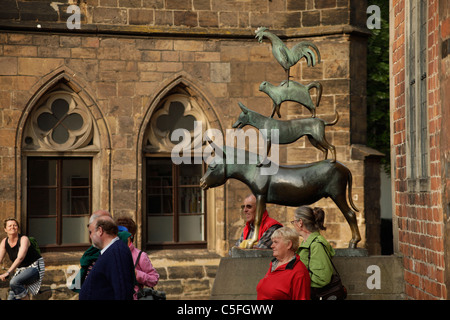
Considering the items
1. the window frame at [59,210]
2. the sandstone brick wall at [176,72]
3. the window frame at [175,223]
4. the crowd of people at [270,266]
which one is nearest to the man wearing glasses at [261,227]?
the crowd of people at [270,266]

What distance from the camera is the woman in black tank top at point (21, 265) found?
10.5m

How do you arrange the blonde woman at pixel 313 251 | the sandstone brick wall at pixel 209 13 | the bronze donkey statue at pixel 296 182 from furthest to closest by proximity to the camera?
the sandstone brick wall at pixel 209 13 → the bronze donkey statue at pixel 296 182 → the blonde woman at pixel 313 251

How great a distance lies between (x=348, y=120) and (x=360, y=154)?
604 millimetres

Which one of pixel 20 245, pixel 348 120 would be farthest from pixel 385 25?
pixel 20 245

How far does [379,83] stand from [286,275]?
40.4 feet

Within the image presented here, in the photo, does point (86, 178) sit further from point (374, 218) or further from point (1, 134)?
point (374, 218)

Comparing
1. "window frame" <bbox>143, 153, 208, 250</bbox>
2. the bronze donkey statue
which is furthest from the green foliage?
the bronze donkey statue

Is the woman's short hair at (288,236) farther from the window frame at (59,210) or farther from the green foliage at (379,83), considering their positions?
the green foliage at (379,83)

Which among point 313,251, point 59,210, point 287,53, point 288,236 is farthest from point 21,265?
point 288,236

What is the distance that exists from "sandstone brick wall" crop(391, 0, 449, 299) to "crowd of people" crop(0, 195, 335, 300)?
1537 mm

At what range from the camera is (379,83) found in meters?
17.4

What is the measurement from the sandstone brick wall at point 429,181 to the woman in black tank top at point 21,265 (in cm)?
470

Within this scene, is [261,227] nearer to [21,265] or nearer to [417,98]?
[417,98]

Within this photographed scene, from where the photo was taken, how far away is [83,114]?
43.0 feet
